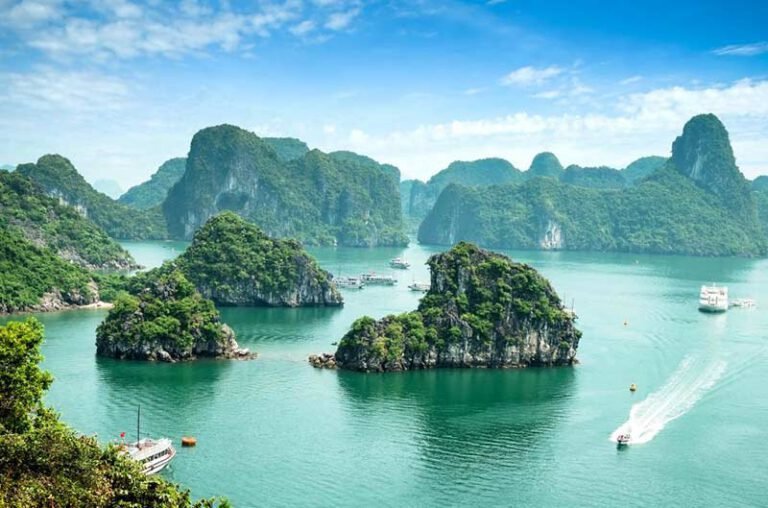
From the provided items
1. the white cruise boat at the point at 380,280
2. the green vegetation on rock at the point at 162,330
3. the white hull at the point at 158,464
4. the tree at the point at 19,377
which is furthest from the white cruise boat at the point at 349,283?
the tree at the point at 19,377

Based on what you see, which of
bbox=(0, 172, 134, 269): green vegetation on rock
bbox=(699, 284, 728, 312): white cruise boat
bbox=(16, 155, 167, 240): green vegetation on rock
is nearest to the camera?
bbox=(699, 284, 728, 312): white cruise boat

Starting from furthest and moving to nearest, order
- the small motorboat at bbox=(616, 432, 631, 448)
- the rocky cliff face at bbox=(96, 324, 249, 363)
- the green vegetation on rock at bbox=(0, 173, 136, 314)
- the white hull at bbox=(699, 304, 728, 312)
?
the white hull at bbox=(699, 304, 728, 312), the green vegetation on rock at bbox=(0, 173, 136, 314), the rocky cliff face at bbox=(96, 324, 249, 363), the small motorboat at bbox=(616, 432, 631, 448)

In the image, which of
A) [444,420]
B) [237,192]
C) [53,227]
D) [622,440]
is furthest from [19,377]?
[237,192]

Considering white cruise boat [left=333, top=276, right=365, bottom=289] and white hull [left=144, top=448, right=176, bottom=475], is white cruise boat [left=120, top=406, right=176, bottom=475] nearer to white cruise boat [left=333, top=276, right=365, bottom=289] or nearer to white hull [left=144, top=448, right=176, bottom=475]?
white hull [left=144, top=448, right=176, bottom=475]

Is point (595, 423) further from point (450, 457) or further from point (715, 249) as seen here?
point (715, 249)

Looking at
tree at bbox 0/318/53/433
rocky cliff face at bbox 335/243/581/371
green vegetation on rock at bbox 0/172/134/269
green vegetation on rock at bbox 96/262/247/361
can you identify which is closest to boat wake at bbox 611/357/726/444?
rocky cliff face at bbox 335/243/581/371

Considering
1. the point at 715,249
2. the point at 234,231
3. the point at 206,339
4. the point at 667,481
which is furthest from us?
the point at 715,249

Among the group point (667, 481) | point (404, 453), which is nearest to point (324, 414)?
point (404, 453)

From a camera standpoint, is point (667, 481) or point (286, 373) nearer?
point (667, 481)
